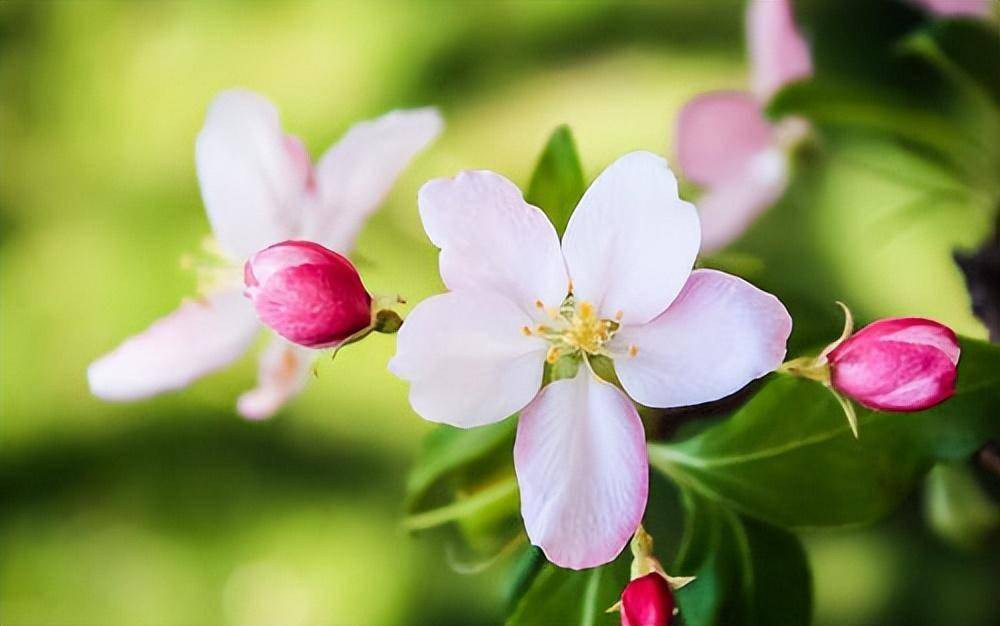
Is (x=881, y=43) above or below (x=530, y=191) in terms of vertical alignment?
below

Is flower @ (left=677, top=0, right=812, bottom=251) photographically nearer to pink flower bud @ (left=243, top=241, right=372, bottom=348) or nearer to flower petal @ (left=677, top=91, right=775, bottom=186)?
flower petal @ (left=677, top=91, right=775, bottom=186)

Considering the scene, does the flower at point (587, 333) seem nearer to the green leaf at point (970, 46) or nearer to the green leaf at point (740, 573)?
the green leaf at point (740, 573)

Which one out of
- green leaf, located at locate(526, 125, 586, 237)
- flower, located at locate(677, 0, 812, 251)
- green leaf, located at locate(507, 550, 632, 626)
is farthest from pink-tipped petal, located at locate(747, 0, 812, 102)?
green leaf, located at locate(507, 550, 632, 626)

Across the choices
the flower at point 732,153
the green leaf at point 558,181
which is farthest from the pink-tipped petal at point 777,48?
the green leaf at point 558,181

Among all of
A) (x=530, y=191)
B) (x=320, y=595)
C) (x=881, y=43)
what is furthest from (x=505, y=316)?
(x=881, y=43)

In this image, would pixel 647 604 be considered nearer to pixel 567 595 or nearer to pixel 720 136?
pixel 567 595

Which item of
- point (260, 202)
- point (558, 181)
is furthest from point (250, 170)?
point (558, 181)

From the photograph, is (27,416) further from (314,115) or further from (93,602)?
(314,115)
